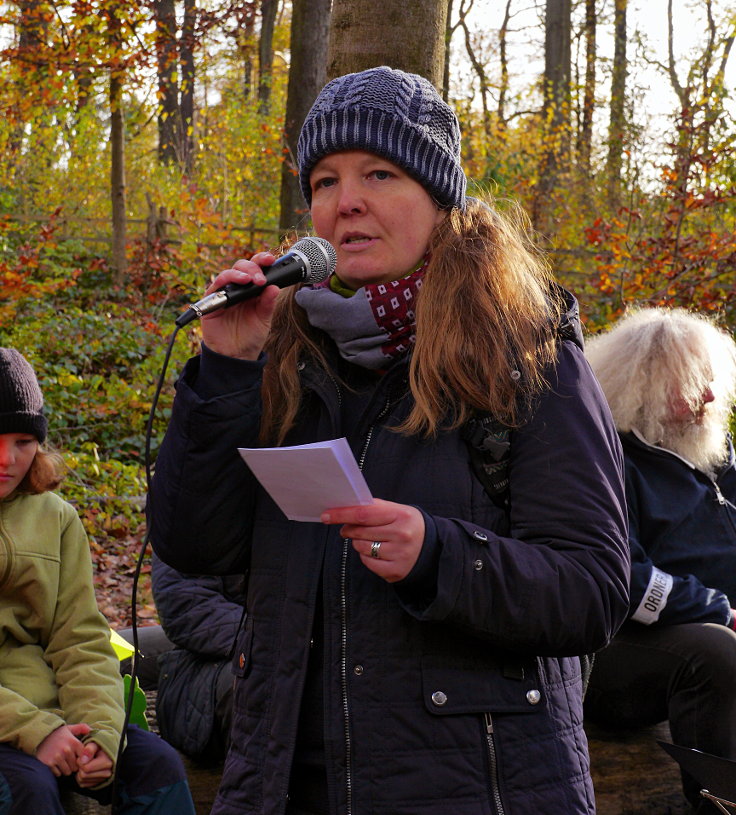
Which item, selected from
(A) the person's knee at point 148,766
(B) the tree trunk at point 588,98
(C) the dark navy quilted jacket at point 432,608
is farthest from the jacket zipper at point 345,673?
(B) the tree trunk at point 588,98

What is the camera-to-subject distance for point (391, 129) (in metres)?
2.21

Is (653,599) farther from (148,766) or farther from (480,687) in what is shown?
(480,687)

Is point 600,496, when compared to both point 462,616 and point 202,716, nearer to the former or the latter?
point 462,616

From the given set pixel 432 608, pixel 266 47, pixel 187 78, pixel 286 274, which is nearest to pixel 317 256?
pixel 286 274

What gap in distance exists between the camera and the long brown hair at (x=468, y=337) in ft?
6.31

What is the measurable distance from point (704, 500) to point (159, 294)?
10168mm

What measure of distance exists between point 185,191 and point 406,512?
12562 mm

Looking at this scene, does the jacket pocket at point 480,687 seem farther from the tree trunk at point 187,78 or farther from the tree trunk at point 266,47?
the tree trunk at point 266,47

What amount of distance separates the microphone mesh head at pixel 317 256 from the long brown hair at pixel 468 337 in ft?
0.55

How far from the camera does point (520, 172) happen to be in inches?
569

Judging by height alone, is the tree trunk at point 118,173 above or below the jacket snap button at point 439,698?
above

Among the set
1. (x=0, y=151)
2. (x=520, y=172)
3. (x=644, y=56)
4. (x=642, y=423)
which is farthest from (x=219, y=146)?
(x=642, y=423)

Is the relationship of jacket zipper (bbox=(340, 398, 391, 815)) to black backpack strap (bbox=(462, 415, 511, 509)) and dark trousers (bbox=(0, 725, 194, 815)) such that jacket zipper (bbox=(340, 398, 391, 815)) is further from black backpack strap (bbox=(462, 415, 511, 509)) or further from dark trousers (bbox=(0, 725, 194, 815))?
dark trousers (bbox=(0, 725, 194, 815))

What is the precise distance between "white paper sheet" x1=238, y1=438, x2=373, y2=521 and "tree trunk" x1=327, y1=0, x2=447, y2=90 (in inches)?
99.3
